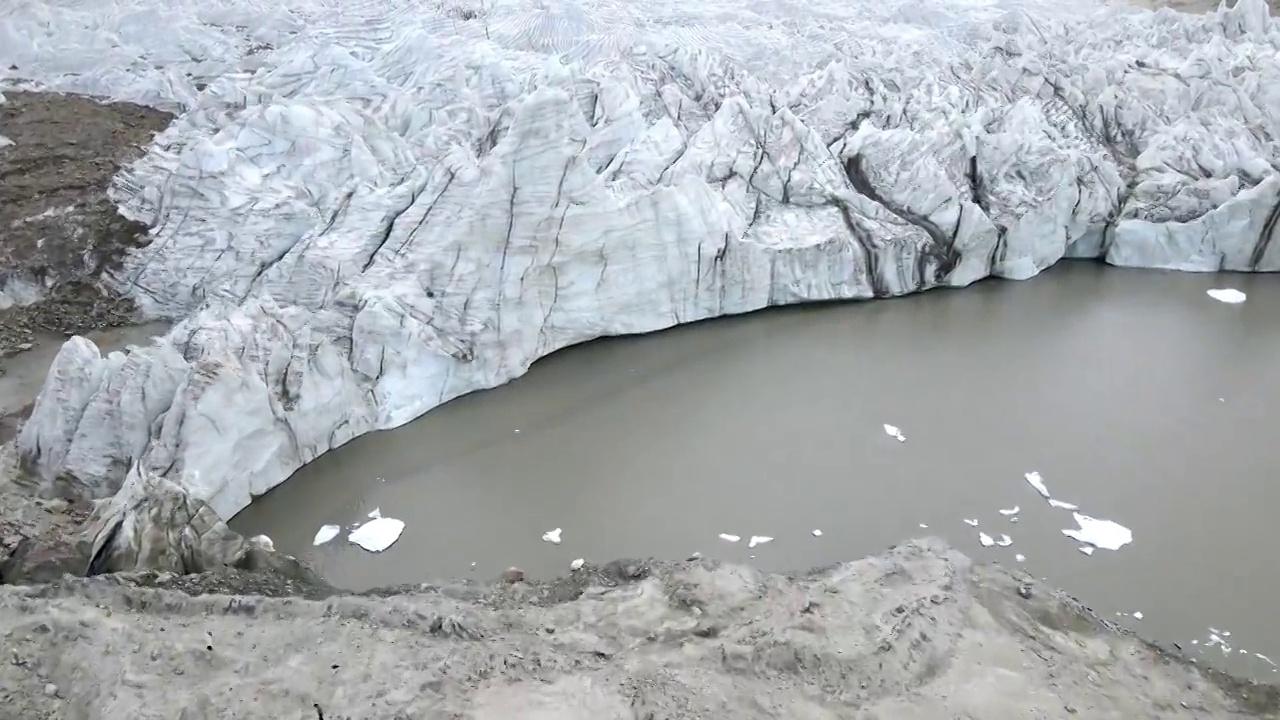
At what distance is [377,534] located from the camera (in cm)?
461

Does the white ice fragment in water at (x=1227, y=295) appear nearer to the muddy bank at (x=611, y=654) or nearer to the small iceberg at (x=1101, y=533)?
the small iceberg at (x=1101, y=533)

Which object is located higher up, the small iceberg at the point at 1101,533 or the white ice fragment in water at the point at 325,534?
the small iceberg at the point at 1101,533

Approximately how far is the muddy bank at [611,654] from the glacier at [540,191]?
0.97 m

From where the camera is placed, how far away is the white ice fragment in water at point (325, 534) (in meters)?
4.57

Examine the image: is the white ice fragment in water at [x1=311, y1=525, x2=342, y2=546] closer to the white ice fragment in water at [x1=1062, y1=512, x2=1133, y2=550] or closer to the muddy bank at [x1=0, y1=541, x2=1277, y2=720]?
the muddy bank at [x1=0, y1=541, x2=1277, y2=720]

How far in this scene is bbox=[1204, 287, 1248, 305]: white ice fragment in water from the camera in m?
7.59

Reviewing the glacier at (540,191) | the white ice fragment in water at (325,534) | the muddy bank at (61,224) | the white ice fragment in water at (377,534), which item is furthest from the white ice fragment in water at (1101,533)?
the muddy bank at (61,224)

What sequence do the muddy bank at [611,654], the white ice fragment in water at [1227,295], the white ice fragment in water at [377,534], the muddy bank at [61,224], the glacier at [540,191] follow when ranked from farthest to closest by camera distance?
the white ice fragment in water at [1227,295], the muddy bank at [61,224], the glacier at [540,191], the white ice fragment in water at [377,534], the muddy bank at [611,654]

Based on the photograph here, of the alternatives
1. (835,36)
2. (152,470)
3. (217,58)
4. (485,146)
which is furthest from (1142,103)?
(217,58)

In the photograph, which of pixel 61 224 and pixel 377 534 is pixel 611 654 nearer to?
pixel 377 534

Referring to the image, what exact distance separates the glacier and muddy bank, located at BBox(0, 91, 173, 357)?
0.25 m

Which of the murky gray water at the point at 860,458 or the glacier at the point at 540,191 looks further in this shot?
the glacier at the point at 540,191

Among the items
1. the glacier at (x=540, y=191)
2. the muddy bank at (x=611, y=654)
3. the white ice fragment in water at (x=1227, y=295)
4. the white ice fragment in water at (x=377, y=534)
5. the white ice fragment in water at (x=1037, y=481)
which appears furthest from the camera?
the white ice fragment in water at (x=1227, y=295)

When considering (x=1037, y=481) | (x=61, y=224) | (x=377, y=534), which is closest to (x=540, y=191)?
(x=377, y=534)
